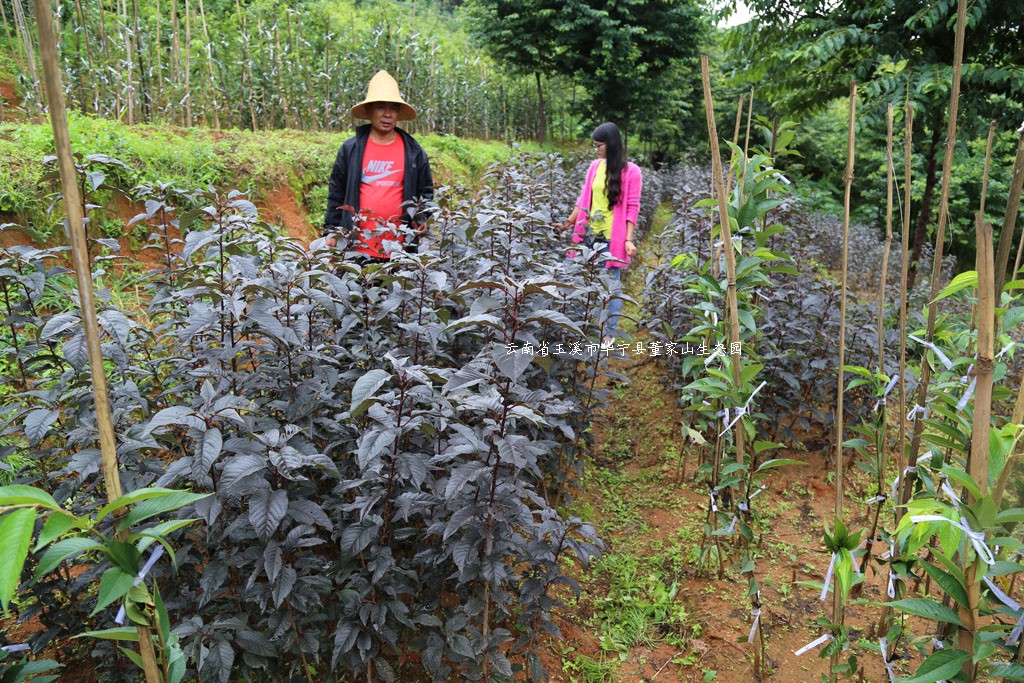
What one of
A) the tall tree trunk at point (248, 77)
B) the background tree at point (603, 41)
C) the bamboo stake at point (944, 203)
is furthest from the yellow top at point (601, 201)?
the background tree at point (603, 41)

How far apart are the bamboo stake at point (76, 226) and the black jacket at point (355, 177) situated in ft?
9.34

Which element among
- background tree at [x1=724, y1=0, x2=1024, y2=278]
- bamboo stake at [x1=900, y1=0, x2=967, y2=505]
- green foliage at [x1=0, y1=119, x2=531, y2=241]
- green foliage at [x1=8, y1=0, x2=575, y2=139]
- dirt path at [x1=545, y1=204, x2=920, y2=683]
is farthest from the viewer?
green foliage at [x1=8, y1=0, x2=575, y2=139]

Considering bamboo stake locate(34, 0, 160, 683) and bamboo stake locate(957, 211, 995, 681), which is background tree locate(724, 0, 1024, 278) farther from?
bamboo stake locate(34, 0, 160, 683)

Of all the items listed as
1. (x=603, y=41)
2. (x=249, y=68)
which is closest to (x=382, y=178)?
(x=249, y=68)

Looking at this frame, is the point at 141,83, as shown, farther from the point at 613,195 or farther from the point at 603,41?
the point at 603,41

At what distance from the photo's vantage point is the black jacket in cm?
362

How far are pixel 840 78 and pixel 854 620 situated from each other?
6580 mm

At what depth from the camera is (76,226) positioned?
766 millimetres

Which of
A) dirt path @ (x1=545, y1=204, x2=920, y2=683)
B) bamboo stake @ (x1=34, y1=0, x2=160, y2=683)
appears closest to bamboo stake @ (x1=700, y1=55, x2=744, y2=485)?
dirt path @ (x1=545, y1=204, x2=920, y2=683)

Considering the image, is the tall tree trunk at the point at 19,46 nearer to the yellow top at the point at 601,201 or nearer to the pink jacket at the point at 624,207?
the yellow top at the point at 601,201

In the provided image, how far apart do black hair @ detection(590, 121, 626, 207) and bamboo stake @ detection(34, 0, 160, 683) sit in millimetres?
4059

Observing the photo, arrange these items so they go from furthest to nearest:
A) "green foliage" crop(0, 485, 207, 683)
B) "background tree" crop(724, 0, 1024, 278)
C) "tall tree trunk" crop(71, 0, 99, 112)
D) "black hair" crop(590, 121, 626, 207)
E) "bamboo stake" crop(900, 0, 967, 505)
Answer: "tall tree trunk" crop(71, 0, 99, 112), "background tree" crop(724, 0, 1024, 278), "black hair" crop(590, 121, 626, 207), "bamboo stake" crop(900, 0, 967, 505), "green foliage" crop(0, 485, 207, 683)

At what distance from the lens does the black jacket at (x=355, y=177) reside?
3.62m

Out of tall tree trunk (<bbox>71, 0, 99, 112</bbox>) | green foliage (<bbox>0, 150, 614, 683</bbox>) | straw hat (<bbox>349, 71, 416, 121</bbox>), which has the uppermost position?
tall tree trunk (<bbox>71, 0, 99, 112</bbox>)
